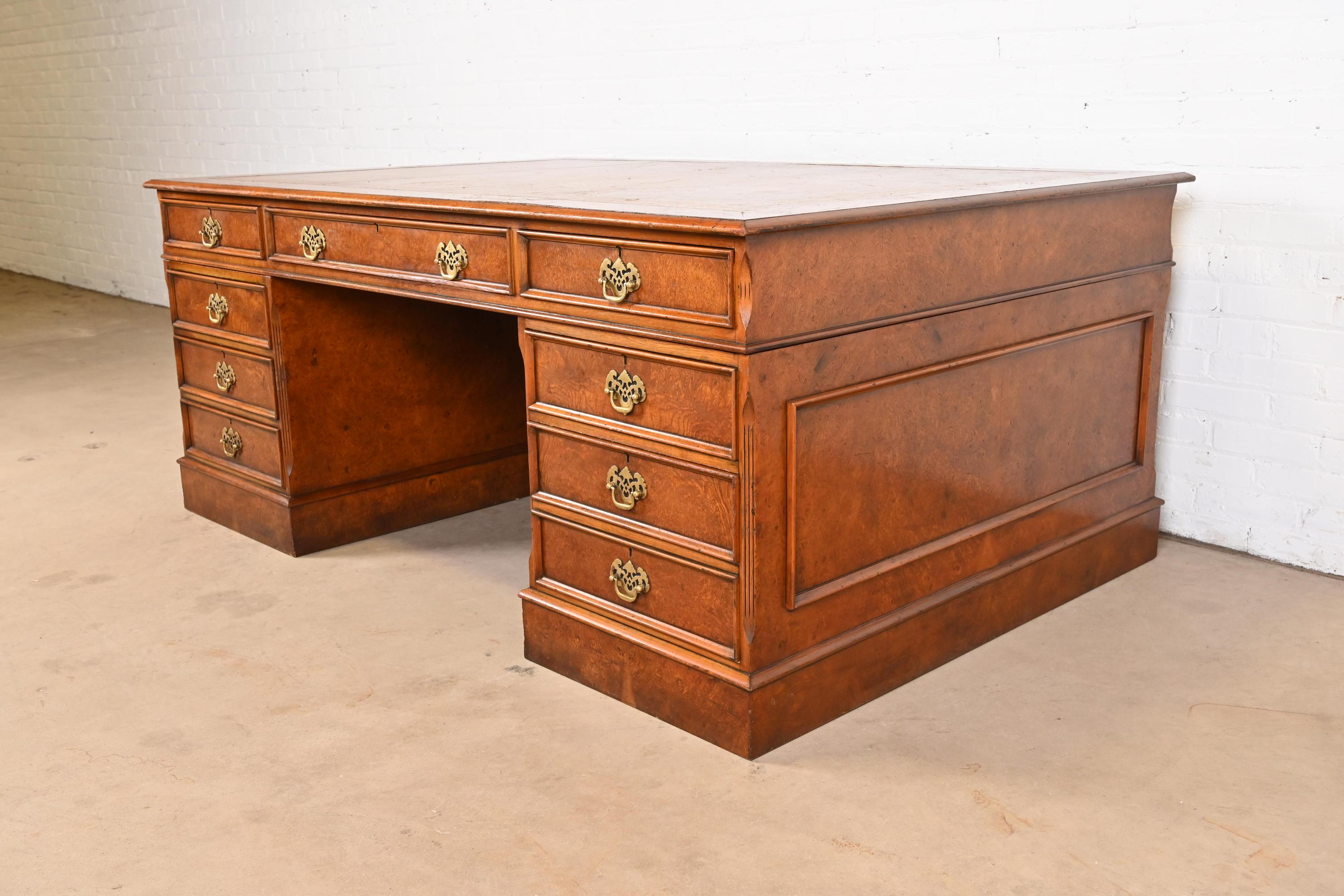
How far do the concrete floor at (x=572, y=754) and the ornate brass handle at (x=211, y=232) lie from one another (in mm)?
794

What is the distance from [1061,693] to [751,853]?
77 centimetres

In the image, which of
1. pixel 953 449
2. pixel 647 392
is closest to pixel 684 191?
pixel 647 392

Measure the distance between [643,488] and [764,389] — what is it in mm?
324

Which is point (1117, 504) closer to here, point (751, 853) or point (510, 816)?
point (751, 853)

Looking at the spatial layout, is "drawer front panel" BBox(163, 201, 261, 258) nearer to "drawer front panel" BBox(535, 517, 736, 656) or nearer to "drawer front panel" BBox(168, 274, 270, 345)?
"drawer front panel" BBox(168, 274, 270, 345)

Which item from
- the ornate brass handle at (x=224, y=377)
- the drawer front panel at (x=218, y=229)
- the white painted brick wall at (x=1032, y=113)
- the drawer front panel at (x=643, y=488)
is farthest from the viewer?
the ornate brass handle at (x=224, y=377)

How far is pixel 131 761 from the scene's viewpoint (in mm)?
2059

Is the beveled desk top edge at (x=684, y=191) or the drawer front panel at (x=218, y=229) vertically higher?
the beveled desk top edge at (x=684, y=191)

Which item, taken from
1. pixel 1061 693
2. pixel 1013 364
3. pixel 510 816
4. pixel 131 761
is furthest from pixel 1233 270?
pixel 131 761

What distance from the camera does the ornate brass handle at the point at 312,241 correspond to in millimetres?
2777

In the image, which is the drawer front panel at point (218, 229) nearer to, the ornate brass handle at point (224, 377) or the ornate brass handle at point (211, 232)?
the ornate brass handle at point (211, 232)

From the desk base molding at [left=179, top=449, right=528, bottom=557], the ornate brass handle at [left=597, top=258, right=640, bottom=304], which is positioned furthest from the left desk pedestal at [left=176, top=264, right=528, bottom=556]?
the ornate brass handle at [left=597, top=258, right=640, bottom=304]

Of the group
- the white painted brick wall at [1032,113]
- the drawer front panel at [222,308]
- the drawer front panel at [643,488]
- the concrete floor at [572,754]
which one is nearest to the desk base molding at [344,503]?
the concrete floor at [572,754]

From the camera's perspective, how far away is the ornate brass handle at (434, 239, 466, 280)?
238cm
